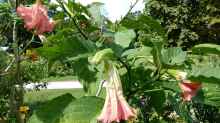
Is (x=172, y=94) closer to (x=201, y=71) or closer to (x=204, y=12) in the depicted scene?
(x=201, y=71)

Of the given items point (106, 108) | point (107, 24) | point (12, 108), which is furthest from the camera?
point (12, 108)

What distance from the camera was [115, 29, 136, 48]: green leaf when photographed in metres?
1.36

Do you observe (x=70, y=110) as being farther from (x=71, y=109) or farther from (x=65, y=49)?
(x=65, y=49)

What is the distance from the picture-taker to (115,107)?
1.10 metres

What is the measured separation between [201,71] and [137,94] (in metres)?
0.17

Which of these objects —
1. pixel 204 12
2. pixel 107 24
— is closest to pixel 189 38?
pixel 204 12

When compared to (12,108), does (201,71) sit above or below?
above

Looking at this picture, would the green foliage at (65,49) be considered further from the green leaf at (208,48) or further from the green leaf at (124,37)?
the green leaf at (208,48)

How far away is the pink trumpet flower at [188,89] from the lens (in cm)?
121

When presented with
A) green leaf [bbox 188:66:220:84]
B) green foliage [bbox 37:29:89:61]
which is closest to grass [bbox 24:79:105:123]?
green foliage [bbox 37:29:89:61]

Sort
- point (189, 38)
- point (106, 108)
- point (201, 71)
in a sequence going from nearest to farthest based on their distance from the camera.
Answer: point (106, 108), point (201, 71), point (189, 38)

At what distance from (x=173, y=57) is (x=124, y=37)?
0.13 metres

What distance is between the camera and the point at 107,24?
60.7 inches

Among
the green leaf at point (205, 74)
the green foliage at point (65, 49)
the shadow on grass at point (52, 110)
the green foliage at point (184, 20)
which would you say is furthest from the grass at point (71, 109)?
the green foliage at point (184, 20)
